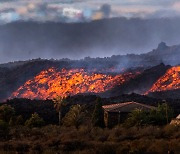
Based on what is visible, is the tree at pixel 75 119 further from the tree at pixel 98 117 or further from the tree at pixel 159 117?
the tree at pixel 159 117

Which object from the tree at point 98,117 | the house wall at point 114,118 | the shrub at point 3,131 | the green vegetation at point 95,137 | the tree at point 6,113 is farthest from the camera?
the tree at point 6,113

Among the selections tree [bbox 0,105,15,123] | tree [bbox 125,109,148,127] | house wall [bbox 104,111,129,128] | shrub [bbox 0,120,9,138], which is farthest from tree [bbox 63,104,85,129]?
shrub [bbox 0,120,9,138]

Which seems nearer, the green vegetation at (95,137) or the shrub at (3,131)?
the green vegetation at (95,137)

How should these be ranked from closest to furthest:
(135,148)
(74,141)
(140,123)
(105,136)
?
(135,148) < (74,141) < (105,136) < (140,123)

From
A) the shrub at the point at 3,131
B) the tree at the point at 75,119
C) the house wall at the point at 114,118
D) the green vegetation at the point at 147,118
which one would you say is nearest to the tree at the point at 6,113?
the tree at the point at 75,119

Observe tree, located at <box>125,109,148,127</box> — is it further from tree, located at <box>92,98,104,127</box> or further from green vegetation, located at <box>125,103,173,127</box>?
tree, located at <box>92,98,104,127</box>

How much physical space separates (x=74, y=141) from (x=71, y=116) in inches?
1728

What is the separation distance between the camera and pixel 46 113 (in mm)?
123875

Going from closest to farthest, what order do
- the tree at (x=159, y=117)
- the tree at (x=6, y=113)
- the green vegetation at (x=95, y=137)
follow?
the green vegetation at (x=95, y=137), the tree at (x=159, y=117), the tree at (x=6, y=113)

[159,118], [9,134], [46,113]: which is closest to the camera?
[9,134]

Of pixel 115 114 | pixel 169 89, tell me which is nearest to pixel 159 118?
pixel 115 114

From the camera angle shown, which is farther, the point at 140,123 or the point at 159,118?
the point at 159,118

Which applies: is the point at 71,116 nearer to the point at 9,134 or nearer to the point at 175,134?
the point at 9,134

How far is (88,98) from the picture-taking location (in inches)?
6038
